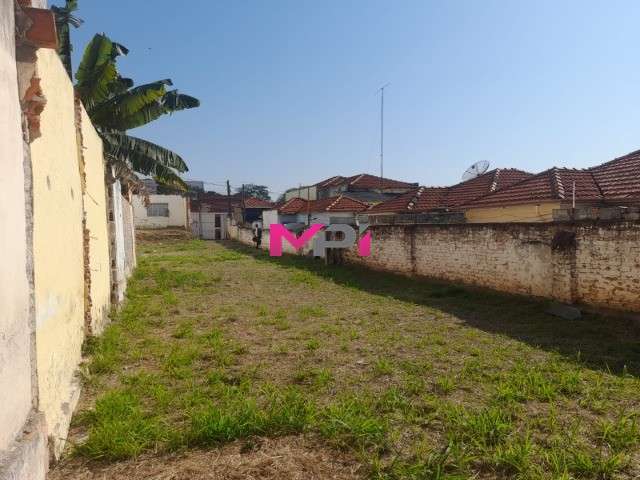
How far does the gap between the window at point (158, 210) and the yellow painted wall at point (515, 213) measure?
29889mm

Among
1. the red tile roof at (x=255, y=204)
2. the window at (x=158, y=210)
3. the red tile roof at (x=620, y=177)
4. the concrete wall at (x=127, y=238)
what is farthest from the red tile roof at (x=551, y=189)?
the red tile roof at (x=255, y=204)

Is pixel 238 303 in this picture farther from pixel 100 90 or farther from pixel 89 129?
pixel 100 90

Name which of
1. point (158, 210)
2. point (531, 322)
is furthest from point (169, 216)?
point (531, 322)

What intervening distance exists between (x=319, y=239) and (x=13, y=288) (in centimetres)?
1603

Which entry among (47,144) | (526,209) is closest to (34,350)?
Result: (47,144)

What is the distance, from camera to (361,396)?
4203 mm

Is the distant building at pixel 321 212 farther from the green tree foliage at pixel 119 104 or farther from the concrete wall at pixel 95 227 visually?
the concrete wall at pixel 95 227

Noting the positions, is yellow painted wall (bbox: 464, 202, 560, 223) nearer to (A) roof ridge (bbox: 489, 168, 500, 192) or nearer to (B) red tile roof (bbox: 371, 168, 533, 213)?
(B) red tile roof (bbox: 371, 168, 533, 213)

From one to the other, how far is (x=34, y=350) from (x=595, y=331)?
714 cm

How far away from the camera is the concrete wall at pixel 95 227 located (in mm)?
6031

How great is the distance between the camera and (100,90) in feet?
29.7

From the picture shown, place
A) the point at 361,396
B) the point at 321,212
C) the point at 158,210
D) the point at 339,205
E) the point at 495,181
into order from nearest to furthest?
the point at 361,396, the point at 495,181, the point at 339,205, the point at 321,212, the point at 158,210

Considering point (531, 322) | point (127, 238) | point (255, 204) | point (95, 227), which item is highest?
point (255, 204)

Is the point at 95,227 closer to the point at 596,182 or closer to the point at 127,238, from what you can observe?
the point at 127,238
